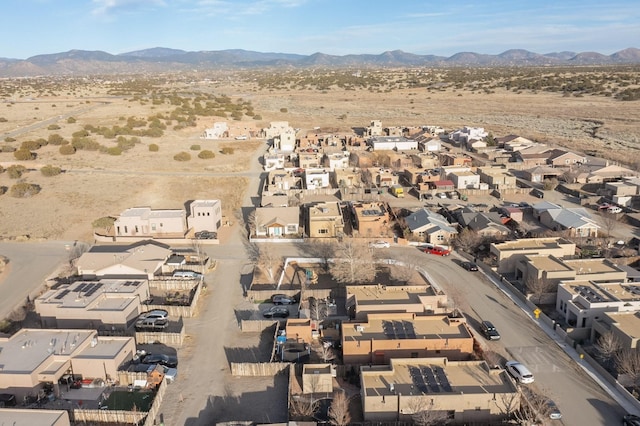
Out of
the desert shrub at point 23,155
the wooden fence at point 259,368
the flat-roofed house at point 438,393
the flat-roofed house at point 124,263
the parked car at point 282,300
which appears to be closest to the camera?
the flat-roofed house at point 438,393

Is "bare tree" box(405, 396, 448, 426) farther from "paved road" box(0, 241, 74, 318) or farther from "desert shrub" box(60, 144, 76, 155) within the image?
"desert shrub" box(60, 144, 76, 155)

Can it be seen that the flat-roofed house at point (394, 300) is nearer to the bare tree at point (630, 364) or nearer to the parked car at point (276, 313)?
the parked car at point (276, 313)

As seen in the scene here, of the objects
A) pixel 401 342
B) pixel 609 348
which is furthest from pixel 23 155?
pixel 609 348

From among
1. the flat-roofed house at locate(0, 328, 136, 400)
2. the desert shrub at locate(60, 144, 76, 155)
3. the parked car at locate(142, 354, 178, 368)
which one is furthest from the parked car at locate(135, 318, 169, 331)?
the desert shrub at locate(60, 144, 76, 155)

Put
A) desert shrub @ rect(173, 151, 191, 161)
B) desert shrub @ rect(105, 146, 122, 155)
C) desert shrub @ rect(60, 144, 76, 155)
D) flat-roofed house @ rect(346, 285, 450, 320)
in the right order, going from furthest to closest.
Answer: desert shrub @ rect(105, 146, 122, 155), desert shrub @ rect(60, 144, 76, 155), desert shrub @ rect(173, 151, 191, 161), flat-roofed house @ rect(346, 285, 450, 320)

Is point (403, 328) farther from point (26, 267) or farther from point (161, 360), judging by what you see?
point (26, 267)

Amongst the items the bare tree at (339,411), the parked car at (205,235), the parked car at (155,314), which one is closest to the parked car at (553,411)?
the bare tree at (339,411)

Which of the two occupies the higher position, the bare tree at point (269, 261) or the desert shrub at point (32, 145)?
the desert shrub at point (32, 145)
